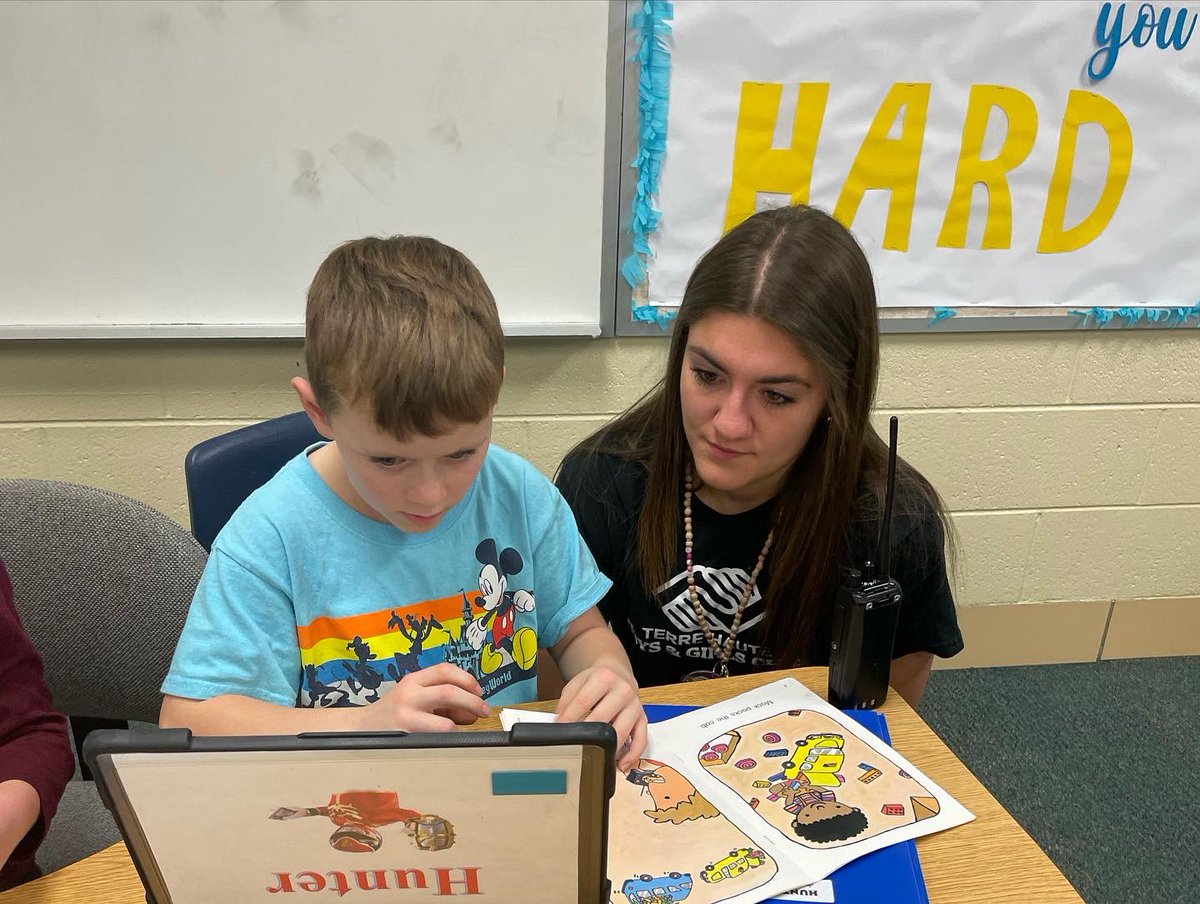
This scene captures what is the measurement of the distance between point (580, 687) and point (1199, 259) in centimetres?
168

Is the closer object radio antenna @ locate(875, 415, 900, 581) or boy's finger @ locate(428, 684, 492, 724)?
boy's finger @ locate(428, 684, 492, 724)

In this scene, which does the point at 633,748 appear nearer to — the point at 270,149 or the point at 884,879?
the point at 884,879

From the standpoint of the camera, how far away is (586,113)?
5.00 ft

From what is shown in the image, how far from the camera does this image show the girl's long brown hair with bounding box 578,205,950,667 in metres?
1.01

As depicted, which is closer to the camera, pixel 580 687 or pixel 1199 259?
pixel 580 687

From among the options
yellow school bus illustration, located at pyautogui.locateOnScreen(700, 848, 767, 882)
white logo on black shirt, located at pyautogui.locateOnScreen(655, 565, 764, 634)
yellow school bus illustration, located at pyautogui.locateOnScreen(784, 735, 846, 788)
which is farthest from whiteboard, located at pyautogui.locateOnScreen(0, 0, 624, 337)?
yellow school bus illustration, located at pyautogui.locateOnScreen(700, 848, 767, 882)

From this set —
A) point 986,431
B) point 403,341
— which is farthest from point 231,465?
point 986,431

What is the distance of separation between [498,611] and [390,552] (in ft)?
0.45

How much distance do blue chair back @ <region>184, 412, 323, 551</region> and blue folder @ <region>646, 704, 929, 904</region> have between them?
814 millimetres

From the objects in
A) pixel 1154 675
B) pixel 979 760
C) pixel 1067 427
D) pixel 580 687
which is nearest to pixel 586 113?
pixel 580 687

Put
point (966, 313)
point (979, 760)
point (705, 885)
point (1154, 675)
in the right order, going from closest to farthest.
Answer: point (705, 885), point (966, 313), point (979, 760), point (1154, 675)

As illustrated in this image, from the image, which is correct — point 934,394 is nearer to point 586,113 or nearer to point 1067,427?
point 1067,427

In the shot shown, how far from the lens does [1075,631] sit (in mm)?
2205

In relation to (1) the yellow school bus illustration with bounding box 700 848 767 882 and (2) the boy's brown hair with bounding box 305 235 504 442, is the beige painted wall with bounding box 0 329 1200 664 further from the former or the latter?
(1) the yellow school bus illustration with bounding box 700 848 767 882
